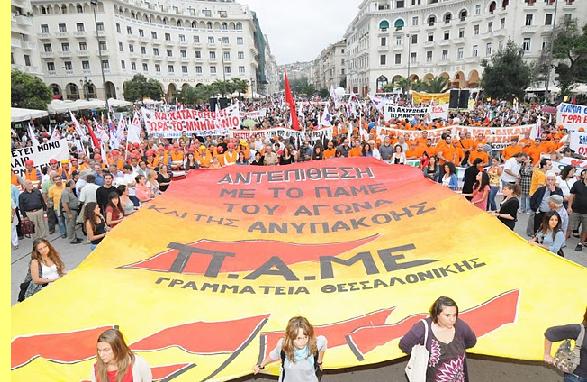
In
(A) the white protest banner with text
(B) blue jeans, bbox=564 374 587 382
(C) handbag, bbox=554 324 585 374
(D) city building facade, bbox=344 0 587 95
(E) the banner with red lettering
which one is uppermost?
(D) city building facade, bbox=344 0 587 95

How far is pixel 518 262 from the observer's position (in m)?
4.73

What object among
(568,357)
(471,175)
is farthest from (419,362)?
(471,175)

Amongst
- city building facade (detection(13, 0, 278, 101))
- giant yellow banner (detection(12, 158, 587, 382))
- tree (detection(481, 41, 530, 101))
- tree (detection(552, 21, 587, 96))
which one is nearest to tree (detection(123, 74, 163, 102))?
city building facade (detection(13, 0, 278, 101))

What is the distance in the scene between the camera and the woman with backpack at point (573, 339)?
3.46 m

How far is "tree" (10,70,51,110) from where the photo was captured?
28672mm

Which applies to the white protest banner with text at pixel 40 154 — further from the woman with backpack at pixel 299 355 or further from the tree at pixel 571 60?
the tree at pixel 571 60

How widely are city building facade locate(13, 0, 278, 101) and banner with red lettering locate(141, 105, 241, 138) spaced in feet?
130

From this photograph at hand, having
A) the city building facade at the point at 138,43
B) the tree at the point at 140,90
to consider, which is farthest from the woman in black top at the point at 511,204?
the tree at the point at 140,90

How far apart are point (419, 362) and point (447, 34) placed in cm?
7729

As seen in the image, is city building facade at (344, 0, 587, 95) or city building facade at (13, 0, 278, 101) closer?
city building facade at (344, 0, 587, 95)

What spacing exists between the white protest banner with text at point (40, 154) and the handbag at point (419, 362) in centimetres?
1144

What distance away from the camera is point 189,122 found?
17688 mm

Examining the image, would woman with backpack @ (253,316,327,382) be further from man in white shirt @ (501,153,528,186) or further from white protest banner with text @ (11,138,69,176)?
white protest banner with text @ (11,138,69,176)

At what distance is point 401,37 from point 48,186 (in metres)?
75.6
